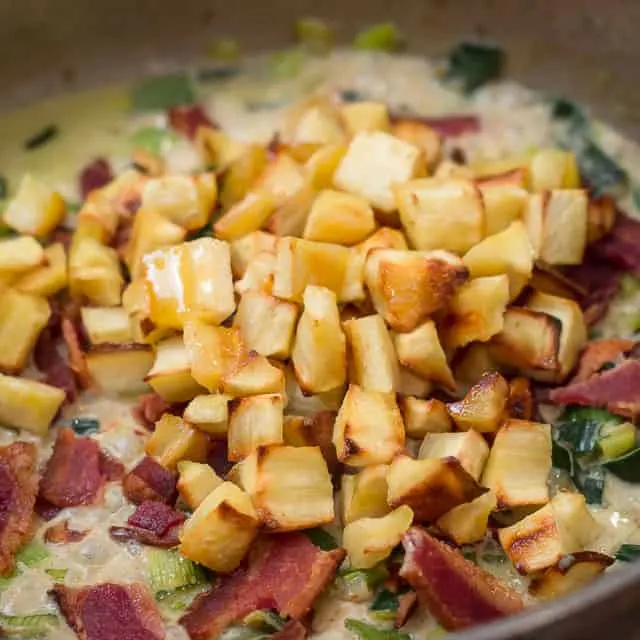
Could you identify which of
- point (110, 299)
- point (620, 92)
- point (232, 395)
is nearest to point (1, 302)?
point (110, 299)

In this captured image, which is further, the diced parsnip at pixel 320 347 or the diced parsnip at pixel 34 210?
the diced parsnip at pixel 34 210

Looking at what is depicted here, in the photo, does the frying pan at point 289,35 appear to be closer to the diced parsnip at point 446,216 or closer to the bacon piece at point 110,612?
the diced parsnip at point 446,216

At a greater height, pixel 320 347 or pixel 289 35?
pixel 289 35

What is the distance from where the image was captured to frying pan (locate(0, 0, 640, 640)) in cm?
200

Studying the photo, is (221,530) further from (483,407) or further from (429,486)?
(483,407)

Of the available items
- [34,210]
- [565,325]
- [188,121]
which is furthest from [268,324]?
[188,121]

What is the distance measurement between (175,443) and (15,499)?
22 cm

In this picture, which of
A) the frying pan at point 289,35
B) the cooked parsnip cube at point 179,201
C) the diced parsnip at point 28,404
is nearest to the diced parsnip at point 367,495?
the diced parsnip at point 28,404

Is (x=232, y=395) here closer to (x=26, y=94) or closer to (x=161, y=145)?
(x=161, y=145)

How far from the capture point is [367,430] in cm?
130

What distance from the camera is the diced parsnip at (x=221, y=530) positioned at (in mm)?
1224

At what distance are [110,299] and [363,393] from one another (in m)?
0.46

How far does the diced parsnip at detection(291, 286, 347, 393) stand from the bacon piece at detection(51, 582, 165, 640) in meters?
0.34

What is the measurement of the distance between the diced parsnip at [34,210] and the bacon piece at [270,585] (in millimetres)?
749
